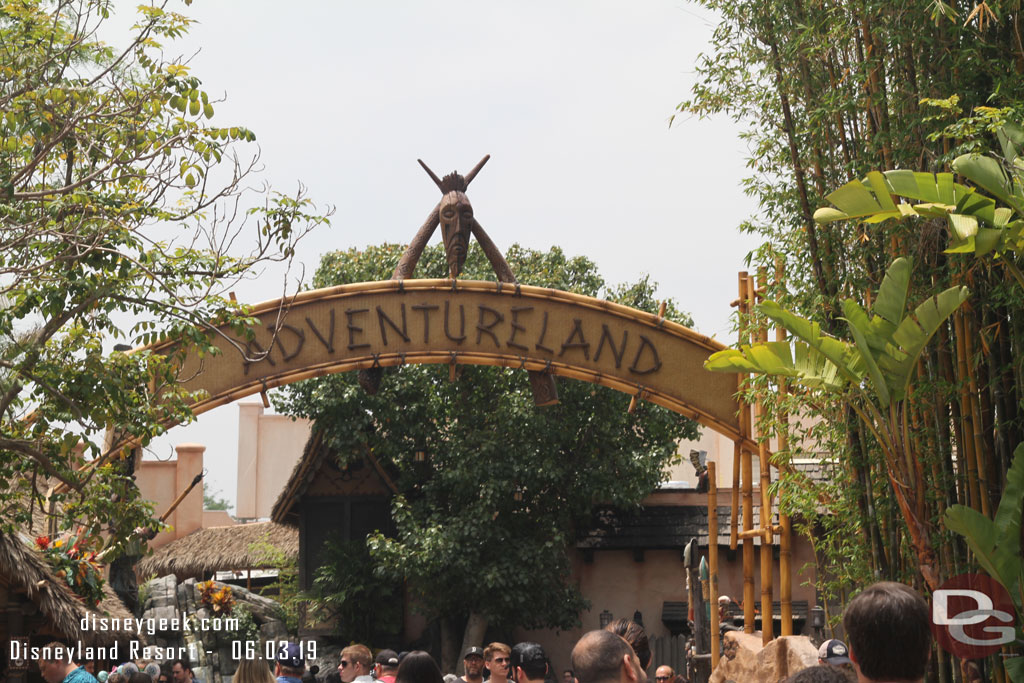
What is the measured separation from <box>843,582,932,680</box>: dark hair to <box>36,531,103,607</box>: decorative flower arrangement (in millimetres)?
7146

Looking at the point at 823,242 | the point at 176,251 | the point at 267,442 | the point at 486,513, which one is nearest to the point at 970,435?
the point at 823,242

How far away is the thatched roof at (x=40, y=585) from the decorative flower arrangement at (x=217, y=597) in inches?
289

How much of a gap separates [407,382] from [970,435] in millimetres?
10830

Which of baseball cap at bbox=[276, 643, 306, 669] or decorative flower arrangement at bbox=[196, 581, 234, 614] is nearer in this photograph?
baseball cap at bbox=[276, 643, 306, 669]

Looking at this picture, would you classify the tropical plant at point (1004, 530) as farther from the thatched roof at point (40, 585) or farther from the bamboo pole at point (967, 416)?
the thatched roof at point (40, 585)

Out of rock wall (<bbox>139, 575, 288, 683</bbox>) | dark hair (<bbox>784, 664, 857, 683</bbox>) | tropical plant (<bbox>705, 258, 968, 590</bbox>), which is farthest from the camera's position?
rock wall (<bbox>139, 575, 288, 683</bbox>)

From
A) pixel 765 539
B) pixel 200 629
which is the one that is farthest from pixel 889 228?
pixel 200 629

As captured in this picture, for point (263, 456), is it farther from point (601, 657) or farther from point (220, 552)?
point (601, 657)

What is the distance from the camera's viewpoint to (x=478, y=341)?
375 inches

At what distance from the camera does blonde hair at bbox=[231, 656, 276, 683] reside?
4.71 m

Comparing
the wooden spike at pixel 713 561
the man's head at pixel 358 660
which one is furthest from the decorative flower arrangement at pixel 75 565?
the wooden spike at pixel 713 561

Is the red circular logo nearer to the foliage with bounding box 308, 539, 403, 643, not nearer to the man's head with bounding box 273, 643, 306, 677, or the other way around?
the man's head with bounding box 273, 643, 306, 677

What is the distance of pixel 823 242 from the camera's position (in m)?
7.33

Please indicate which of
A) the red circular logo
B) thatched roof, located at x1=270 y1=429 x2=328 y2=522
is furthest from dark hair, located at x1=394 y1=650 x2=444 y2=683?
thatched roof, located at x1=270 y1=429 x2=328 y2=522
